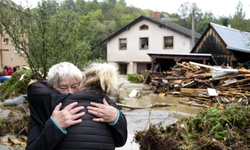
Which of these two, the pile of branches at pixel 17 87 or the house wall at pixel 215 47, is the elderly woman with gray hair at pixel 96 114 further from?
the house wall at pixel 215 47

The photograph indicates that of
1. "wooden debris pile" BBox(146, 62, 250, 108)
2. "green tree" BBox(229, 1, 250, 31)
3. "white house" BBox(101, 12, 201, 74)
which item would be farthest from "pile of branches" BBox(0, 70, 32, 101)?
"green tree" BBox(229, 1, 250, 31)

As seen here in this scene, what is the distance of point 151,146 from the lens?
16.2 feet

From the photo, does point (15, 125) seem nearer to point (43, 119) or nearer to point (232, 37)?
point (43, 119)

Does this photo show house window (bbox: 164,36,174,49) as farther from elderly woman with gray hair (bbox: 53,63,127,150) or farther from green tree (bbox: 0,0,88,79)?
elderly woman with gray hair (bbox: 53,63,127,150)

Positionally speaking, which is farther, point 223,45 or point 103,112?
point 223,45

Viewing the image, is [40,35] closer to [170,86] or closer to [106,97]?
[106,97]

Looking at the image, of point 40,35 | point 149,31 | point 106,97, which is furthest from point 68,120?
point 149,31

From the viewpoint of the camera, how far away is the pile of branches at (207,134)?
4.32 metres

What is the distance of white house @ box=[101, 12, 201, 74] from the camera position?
1168 inches

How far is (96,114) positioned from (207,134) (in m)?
3.50

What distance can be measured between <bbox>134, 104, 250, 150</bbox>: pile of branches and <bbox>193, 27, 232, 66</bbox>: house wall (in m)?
16.7

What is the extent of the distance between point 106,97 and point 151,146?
3.10 meters

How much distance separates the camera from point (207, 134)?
4863mm

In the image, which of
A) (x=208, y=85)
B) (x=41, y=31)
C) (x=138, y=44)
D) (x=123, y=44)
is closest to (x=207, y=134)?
(x=41, y=31)
